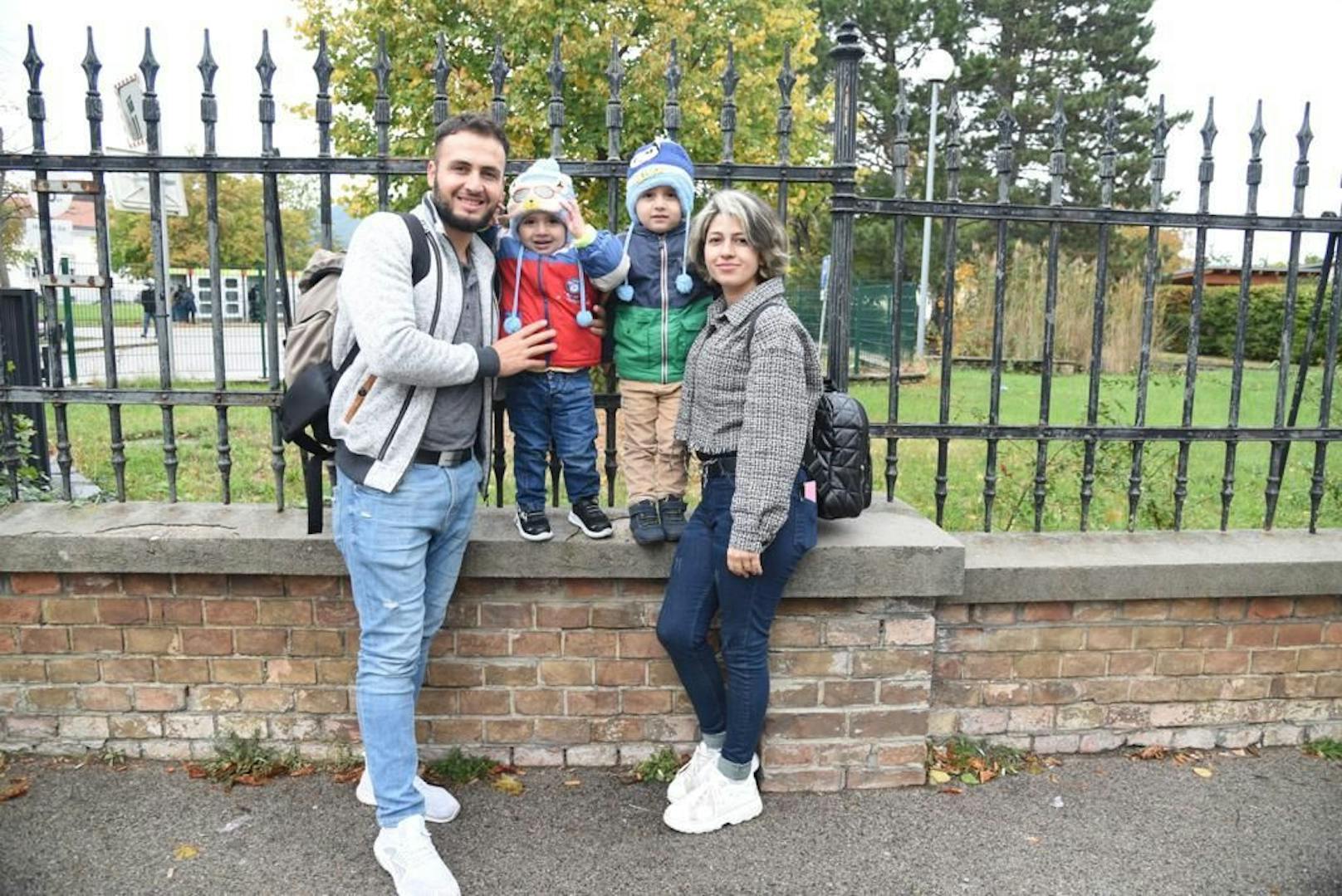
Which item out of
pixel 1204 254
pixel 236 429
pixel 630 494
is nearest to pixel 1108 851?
pixel 630 494

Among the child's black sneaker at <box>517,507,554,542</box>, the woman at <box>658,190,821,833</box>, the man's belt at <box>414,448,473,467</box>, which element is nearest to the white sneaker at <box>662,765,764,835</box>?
the woman at <box>658,190,821,833</box>

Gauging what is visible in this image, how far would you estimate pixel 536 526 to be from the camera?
330 cm

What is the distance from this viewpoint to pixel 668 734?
140 inches

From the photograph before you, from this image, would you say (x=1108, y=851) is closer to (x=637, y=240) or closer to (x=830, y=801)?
(x=830, y=801)

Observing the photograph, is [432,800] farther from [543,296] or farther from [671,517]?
[543,296]

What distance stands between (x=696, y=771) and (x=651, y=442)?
1.09m

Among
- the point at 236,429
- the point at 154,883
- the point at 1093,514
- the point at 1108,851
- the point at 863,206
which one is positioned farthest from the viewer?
the point at 236,429

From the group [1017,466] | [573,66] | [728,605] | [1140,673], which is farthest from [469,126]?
[573,66]

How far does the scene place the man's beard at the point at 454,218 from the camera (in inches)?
112

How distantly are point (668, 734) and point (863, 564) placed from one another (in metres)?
0.93

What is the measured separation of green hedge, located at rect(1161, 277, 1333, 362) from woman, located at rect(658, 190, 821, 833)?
13.3 metres

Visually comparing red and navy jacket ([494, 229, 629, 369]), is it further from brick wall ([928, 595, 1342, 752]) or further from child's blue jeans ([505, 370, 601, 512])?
brick wall ([928, 595, 1342, 752])

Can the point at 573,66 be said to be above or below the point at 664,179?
above

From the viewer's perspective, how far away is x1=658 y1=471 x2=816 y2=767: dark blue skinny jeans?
10.1ft
